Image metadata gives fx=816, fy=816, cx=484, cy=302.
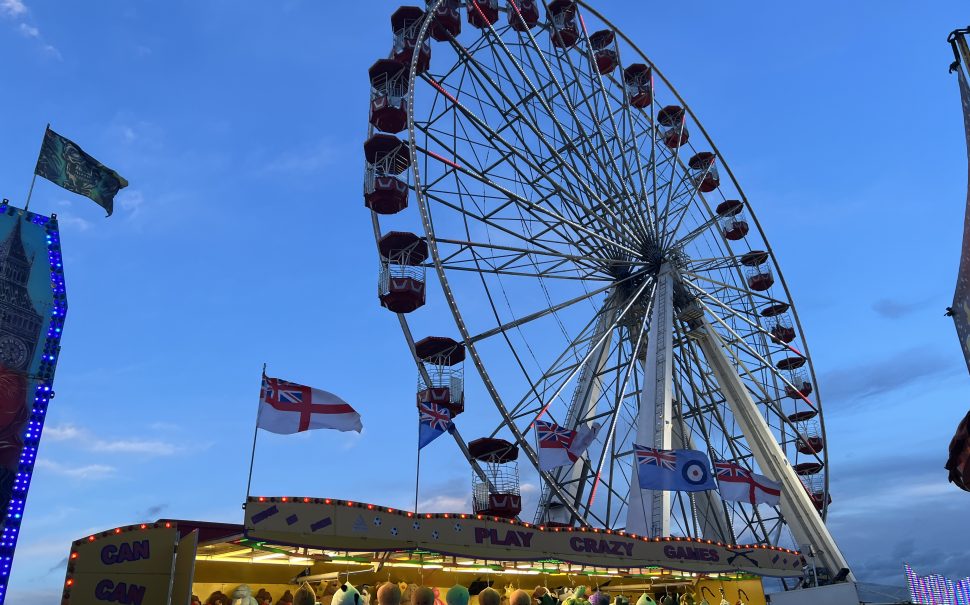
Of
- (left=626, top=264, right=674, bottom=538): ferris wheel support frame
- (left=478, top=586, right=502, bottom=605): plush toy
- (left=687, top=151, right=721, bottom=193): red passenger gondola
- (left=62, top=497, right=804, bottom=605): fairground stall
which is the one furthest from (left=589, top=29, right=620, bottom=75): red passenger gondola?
(left=478, top=586, right=502, bottom=605): plush toy

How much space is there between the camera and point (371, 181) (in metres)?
20.2

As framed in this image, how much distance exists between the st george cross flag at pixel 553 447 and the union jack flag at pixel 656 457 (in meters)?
1.37

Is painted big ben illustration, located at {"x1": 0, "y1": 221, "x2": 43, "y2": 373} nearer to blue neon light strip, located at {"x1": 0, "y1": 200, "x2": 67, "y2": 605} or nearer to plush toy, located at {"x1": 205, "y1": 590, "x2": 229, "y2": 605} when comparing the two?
blue neon light strip, located at {"x1": 0, "y1": 200, "x2": 67, "y2": 605}

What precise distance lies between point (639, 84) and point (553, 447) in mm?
15517

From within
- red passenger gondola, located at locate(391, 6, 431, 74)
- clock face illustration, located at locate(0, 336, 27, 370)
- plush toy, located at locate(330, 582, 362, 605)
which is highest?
red passenger gondola, located at locate(391, 6, 431, 74)

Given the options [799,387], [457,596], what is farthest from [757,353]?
[457,596]

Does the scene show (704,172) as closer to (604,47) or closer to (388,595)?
(604,47)

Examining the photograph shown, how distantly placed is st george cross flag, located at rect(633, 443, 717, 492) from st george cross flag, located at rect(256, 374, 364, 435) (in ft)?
22.6

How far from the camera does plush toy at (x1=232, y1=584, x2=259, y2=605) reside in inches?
389

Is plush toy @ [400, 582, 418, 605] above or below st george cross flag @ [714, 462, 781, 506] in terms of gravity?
below

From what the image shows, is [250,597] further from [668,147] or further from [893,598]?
[668,147]

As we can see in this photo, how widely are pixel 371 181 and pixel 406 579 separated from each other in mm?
10668

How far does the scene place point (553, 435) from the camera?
17.4 meters

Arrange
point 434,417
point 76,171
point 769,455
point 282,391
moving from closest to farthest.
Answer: point 282,391 < point 434,417 < point 76,171 < point 769,455
